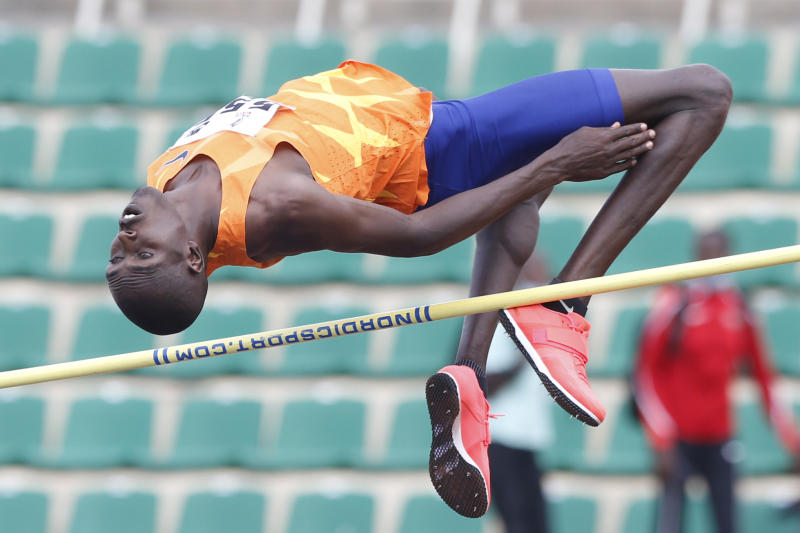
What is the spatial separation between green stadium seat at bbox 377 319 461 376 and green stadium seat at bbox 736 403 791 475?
1.64m

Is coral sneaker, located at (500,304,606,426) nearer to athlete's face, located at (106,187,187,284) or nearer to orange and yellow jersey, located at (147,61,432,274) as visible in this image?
orange and yellow jersey, located at (147,61,432,274)

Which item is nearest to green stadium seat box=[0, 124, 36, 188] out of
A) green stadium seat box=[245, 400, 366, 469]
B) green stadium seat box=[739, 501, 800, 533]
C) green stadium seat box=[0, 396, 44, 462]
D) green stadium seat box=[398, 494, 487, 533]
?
green stadium seat box=[0, 396, 44, 462]

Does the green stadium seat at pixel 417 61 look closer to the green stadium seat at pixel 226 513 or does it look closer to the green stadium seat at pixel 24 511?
the green stadium seat at pixel 226 513

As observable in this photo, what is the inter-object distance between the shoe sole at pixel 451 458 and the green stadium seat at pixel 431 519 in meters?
2.67

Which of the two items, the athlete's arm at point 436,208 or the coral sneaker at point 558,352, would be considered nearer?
the athlete's arm at point 436,208

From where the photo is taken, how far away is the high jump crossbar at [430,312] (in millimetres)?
3359

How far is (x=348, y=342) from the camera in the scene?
23.6 ft

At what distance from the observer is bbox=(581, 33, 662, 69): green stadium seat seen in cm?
799

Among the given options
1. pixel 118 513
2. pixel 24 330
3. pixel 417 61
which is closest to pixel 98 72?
pixel 24 330

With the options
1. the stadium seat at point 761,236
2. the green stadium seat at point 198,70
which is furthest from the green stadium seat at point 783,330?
the green stadium seat at point 198,70

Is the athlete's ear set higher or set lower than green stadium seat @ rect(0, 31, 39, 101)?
higher

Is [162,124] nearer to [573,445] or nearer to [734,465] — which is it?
[573,445]

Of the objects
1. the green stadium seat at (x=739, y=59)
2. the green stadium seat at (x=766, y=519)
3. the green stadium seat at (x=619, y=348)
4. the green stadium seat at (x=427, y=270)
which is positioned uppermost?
the green stadium seat at (x=739, y=59)

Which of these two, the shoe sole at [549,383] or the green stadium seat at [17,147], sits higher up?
the shoe sole at [549,383]
